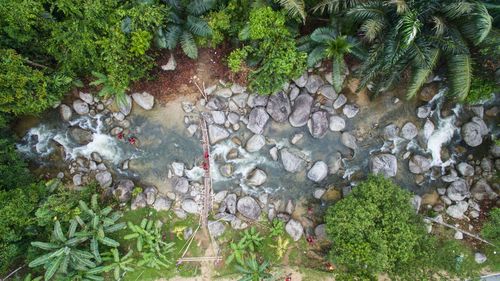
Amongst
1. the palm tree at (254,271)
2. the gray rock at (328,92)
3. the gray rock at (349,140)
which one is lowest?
the palm tree at (254,271)

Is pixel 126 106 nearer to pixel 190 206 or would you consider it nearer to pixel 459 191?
pixel 190 206

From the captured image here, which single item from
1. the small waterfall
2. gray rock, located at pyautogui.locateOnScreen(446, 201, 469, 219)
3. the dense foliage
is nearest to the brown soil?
the dense foliage

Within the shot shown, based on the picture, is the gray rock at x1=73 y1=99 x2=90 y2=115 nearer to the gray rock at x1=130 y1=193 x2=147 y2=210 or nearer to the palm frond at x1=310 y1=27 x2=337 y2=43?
the gray rock at x1=130 y1=193 x2=147 y2=210

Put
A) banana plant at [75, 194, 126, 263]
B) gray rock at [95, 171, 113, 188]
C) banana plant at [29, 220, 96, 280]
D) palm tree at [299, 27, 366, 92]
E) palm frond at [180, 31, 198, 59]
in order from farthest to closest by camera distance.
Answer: gray rock at [95, 171, 113, 188]
banana plant at [75, 194, 126, 263]
palm frond at [180, 31, 198, 59]
palm tree at [299, 27, 366, 92]
banana plant at [29, 220, 96, 280]

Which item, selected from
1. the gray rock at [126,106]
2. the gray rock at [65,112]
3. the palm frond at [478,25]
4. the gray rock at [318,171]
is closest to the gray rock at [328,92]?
the gray rock at [318,171]

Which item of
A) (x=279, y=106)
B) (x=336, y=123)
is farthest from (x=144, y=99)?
(x=336, y=123)

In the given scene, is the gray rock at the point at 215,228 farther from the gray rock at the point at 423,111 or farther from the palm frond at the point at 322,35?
the gray rock at the point at 423,111
